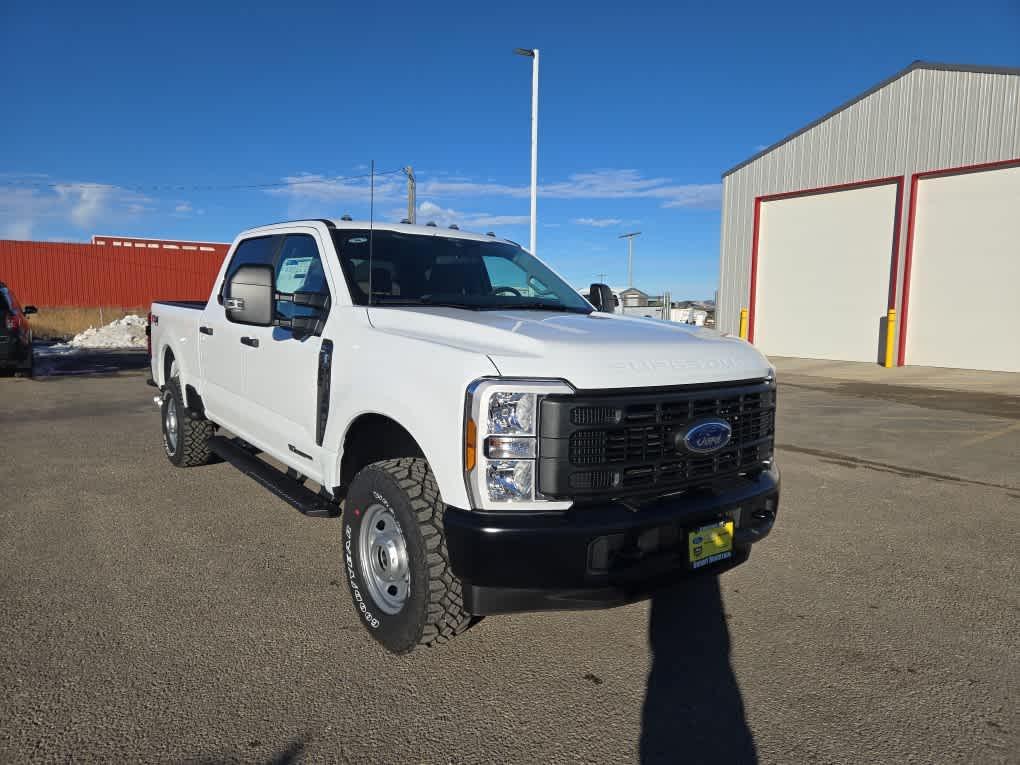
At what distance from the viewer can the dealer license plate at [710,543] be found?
2.84 m

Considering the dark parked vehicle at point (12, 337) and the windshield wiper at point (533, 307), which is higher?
the windshield wiper at point (533, 307)

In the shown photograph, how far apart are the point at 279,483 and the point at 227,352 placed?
4.26 feet

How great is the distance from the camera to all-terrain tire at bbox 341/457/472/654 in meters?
2.77

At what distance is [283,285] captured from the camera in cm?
444

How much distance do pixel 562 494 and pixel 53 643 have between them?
2.28m

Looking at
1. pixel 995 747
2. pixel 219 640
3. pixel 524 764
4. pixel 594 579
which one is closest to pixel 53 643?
pixel 219 640

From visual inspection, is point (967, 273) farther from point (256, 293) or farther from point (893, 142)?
point (256, 293)

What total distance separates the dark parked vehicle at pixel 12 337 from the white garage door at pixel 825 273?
699 inches

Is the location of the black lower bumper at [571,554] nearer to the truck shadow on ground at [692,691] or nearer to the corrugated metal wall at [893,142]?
the truck shadow on ground at [692,691]

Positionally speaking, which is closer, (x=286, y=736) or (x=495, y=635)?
(x=286, y=736)

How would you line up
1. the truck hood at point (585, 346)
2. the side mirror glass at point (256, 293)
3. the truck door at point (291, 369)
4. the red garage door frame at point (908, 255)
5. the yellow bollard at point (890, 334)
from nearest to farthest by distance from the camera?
the truck hood at point (585, 346) < the side mirror glass at point (256, 293) < the truck door at point (291, 369) < the red garage door frame at point (908, 255) < the yellow bollard at point (890, 334)

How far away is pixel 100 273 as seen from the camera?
1409 inches

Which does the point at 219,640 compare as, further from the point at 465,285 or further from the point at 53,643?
the point at 465,285

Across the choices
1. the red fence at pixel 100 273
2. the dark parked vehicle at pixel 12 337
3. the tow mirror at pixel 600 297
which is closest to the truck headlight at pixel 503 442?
the tow mirror at pixel 600 297
